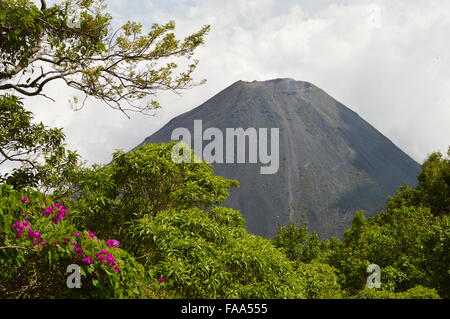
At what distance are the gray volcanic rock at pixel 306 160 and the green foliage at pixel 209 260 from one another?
90.0 m

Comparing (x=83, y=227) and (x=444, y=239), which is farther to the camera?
(x=444, y=239)

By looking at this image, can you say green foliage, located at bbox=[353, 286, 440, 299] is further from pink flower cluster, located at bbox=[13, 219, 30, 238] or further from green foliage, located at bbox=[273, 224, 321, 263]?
green foliage, located at bbox=[273, 224, 321, 263]

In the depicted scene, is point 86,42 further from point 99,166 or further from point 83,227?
point 83,227

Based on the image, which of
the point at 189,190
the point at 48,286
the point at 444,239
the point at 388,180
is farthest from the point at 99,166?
the point at 388,180

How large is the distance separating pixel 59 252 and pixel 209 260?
2159mm

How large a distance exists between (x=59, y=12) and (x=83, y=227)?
4159 mm

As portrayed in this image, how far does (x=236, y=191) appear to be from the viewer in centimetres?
11012

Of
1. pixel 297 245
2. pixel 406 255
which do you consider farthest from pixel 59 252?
pixel 297 245

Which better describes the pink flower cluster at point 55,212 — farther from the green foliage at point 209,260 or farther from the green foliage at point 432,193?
the green foliage at point 432,193

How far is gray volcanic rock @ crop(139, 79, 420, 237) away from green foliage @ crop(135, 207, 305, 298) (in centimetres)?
9001

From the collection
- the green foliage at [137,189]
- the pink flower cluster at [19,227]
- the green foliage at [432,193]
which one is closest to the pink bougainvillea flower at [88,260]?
the pink flower cluster at [19,227]

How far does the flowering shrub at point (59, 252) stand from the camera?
3494 mm

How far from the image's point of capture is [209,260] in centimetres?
519

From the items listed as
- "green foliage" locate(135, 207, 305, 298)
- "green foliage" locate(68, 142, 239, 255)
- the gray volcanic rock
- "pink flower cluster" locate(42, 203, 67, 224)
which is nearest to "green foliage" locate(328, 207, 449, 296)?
"green foliage" locate(135, 207, 305, 298)
